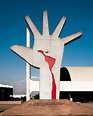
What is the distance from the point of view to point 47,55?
75.0 feet

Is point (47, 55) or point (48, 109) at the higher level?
point (47, 55)

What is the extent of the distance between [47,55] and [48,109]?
5047 mm

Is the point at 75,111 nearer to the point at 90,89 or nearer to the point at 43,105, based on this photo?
the point at 43,105

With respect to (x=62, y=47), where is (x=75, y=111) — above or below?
below

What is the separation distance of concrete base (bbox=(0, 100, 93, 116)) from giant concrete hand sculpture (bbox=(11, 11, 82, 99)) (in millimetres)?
1518

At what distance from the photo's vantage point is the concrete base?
63.5 feet

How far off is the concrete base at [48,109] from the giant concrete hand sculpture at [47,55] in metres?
1.52

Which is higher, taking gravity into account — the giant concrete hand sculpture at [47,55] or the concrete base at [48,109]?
the giant concrete hand sculpture at [47,55]

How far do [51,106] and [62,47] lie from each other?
17.9 ft

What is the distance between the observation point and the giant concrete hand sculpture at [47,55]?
22422 millimetres

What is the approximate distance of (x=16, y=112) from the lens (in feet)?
65.1

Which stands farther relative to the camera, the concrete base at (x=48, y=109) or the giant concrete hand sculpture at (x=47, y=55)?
the giant concrete hand sculpture at (x=47, y=55)

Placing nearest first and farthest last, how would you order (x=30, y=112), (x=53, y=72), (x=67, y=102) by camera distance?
1. (x=30, y=112)
2. (x=67, y=102)
3. (x=53, y=72)

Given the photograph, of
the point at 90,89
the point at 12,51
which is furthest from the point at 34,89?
the point at 12,51
